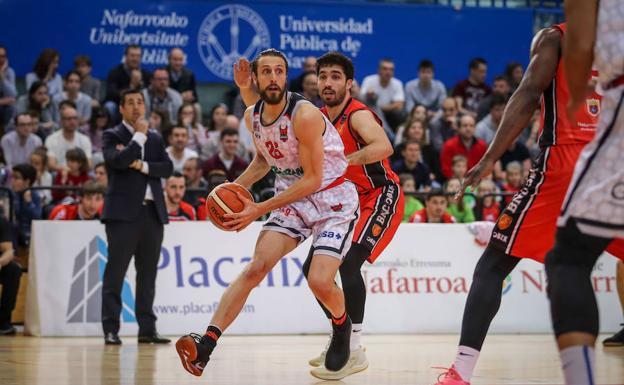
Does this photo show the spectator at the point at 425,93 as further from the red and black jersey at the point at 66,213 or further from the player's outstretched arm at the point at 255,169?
the player's outstretched arm at the point at 255,169

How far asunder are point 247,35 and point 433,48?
3.36m

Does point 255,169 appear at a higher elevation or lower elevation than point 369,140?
lower

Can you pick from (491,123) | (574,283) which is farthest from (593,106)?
(491,123)

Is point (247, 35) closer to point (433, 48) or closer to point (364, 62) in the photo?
point (364, 62)

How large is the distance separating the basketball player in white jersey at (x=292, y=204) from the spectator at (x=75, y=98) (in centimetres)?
825

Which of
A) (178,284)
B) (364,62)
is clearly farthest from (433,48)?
(178,284)

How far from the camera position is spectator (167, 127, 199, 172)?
559 inches

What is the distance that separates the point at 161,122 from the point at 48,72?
1.83 metres

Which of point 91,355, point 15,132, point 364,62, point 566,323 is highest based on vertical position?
point 364,62

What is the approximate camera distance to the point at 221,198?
698cm

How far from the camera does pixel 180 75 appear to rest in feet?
53.8

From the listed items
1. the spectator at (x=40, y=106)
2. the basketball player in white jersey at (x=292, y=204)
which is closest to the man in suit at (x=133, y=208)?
the basketball player in white jersey at (x=292, y=204)

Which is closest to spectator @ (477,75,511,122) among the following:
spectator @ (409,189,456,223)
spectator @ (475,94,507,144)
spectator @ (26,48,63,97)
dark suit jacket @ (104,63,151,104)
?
spectator @ (475,94,507,144)

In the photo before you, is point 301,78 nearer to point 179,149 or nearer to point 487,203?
point 179,149
